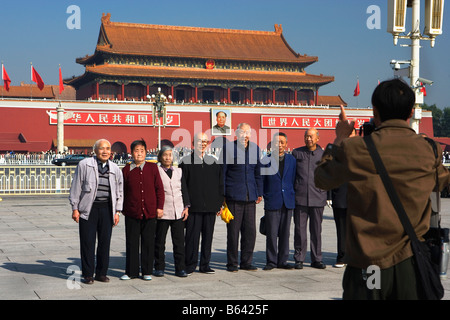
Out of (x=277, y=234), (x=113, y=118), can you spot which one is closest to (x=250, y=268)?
(x=277, y=234)

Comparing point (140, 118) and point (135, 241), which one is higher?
point (140, 118)

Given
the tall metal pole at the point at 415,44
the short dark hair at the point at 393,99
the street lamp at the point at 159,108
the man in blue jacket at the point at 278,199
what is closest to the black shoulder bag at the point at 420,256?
the short dark hair at the point at 393,99

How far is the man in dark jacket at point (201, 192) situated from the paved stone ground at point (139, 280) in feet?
1.23

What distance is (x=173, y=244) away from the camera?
5.94 m

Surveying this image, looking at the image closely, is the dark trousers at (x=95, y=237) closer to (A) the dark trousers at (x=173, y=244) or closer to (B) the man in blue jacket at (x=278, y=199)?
(A) the dark trousers at (x=173, y=244)

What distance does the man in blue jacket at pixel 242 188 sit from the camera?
6.20 m

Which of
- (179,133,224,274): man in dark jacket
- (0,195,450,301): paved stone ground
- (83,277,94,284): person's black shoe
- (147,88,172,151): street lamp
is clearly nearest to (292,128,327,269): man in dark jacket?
(0,195,450,301): paved stone ground

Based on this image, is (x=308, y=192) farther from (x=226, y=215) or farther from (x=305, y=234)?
(x=226, y=215)

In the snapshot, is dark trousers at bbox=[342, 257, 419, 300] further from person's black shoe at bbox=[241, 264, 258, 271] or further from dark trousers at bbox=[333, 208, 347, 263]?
dark trousers at bbox=[333, 208, 347, 263]

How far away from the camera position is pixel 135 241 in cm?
573

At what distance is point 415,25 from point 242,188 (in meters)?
5.19
